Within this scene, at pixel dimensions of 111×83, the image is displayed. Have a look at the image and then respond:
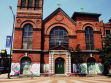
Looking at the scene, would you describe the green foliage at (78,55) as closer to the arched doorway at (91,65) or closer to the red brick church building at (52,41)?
the red brick church building at (52,41)

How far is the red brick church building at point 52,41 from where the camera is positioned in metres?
20.5

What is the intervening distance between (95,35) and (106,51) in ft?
14.9

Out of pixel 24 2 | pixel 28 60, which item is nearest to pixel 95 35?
pixel 28 60

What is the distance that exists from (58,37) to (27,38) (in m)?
6.40

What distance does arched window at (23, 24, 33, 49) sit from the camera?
21281 millimetres

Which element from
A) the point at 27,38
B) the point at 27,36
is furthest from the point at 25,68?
the point at 27,36

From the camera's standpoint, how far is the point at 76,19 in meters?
24.0

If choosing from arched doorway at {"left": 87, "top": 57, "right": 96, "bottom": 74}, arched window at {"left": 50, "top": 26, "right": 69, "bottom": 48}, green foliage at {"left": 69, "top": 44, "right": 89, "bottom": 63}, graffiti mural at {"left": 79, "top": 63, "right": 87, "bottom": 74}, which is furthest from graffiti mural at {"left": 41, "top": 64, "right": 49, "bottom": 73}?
arched doorway at {"left": 87, "top": 57, "right": 96, "bottom": 74}

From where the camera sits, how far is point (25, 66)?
20.6 meters

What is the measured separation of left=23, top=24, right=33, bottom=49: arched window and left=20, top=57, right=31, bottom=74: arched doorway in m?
2.36

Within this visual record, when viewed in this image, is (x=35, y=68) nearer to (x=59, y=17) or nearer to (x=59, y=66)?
(x=59, y=66)

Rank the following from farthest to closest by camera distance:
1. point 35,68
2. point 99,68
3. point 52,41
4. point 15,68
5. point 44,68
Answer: point 52,41 → point 99,68 → point 44,68 → point 35,68 → point 15,68

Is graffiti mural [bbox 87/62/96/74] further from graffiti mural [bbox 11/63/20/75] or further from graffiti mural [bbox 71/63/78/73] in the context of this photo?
graffiti mural [bbox 11/63/20/75]

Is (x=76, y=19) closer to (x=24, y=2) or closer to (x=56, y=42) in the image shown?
(x=56, y=42)
